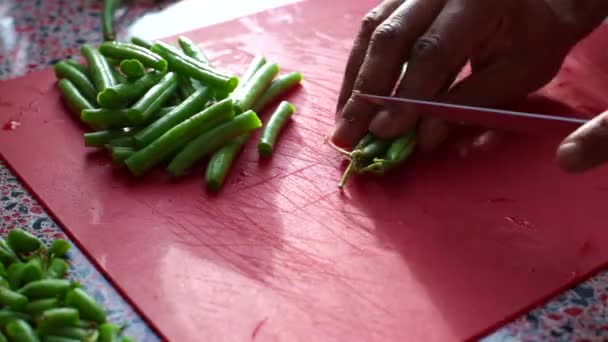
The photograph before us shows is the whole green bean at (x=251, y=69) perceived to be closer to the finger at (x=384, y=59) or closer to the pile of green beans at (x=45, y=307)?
the finger at (x=384, y=59)

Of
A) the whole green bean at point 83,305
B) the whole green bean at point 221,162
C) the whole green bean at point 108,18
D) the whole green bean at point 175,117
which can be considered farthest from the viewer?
the whole green bean at point 108,18

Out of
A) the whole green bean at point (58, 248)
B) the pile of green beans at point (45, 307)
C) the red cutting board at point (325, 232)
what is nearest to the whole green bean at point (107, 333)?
the pile of green beans at point (45, 307)

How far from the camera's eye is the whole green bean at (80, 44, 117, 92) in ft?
8.43

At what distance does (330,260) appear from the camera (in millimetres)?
1944

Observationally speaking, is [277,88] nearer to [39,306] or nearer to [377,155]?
[377,155]

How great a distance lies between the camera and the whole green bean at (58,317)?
5.28ft

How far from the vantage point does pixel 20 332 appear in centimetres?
160

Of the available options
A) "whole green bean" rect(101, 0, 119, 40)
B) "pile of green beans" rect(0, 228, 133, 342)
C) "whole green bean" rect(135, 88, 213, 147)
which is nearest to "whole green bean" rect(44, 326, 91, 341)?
"pile of green beans" rect(0, 228, 133, 342)

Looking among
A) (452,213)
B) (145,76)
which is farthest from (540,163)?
A: (145,76)

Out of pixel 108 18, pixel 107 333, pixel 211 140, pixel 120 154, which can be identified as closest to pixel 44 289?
pixel 107 333

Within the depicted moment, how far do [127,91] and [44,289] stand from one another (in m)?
0.90

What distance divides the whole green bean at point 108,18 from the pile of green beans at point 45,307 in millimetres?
1518

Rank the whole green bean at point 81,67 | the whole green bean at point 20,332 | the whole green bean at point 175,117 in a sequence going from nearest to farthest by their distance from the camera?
the whole green bean at point 20,332 → the whole green bean at point 175,117 → the whole green bean at point 81,67

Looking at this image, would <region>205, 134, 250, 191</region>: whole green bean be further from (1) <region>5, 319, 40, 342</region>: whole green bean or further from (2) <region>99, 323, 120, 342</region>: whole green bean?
(1) <region>5, 319, 40, 342</region>: whole green bean
